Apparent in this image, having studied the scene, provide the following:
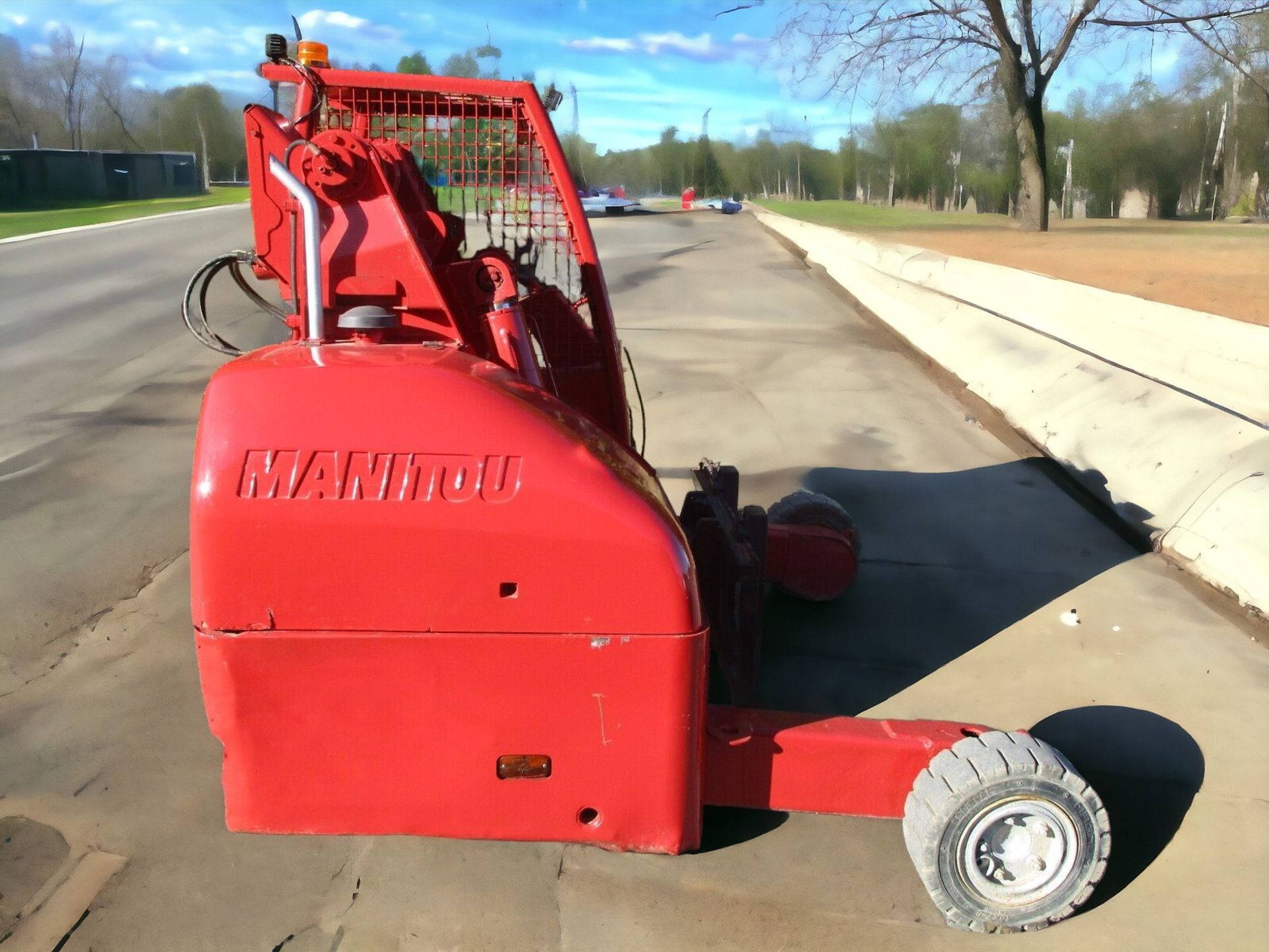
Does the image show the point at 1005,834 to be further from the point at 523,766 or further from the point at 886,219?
the point at 886,219

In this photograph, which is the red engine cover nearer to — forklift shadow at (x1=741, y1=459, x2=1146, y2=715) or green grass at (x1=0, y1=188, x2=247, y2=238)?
forklift shadow at (x1=741, y1=459, x2=1146, y2=715)

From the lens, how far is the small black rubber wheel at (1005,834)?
3.08 metres

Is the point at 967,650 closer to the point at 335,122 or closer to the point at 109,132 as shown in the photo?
the point at 335,122

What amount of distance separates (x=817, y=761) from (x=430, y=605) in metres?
1.39

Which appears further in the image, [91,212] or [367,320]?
[91,212]

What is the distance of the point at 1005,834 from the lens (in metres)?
3.20

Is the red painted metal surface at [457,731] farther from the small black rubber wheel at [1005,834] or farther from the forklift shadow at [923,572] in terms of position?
the forklift shadow at [923,572]

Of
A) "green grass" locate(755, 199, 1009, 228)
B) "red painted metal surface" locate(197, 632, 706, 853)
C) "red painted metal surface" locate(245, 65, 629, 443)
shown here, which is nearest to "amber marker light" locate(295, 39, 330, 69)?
"red painted metal surface" locate(245, 65, 629, 443)

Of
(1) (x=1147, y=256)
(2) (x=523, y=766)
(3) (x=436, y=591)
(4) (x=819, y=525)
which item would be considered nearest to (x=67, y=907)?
(2) (x=523, y=766)

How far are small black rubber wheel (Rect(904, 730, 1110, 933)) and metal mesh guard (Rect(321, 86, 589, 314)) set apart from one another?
2.37 metres

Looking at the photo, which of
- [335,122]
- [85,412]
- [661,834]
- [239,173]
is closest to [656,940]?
[661,834]

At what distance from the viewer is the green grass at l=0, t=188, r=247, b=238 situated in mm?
29578

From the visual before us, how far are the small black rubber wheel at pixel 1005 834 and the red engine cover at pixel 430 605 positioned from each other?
2.54 ft

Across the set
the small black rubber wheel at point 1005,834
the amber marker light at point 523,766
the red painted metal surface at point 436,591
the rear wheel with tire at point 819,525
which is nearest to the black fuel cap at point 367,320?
the red painted metal surface at point 436,591
